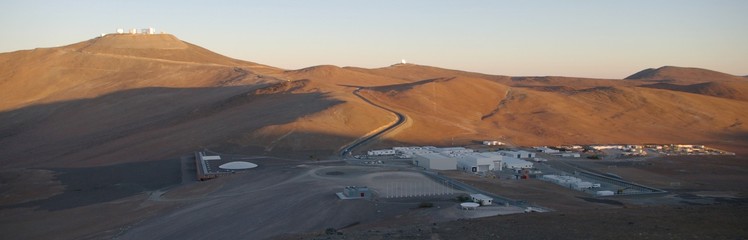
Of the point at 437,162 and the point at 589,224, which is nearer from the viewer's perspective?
the point at 589,224

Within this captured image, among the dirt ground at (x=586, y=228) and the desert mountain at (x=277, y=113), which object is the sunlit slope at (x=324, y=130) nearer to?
the desert mountain at (x=277, y=113)

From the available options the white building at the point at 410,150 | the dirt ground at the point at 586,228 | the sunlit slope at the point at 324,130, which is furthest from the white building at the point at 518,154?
the dirt ground at the point at 586,228

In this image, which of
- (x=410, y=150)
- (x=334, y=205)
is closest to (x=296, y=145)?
(x=410, y=150)


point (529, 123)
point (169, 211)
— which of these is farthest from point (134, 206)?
point (529, 123)

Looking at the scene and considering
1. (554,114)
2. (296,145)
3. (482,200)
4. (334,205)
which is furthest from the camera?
(554,114)

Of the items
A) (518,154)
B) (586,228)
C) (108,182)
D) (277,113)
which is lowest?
(108,182)

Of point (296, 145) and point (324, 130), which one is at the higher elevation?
point (324, 130)

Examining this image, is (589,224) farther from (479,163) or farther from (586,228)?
(479,163)
